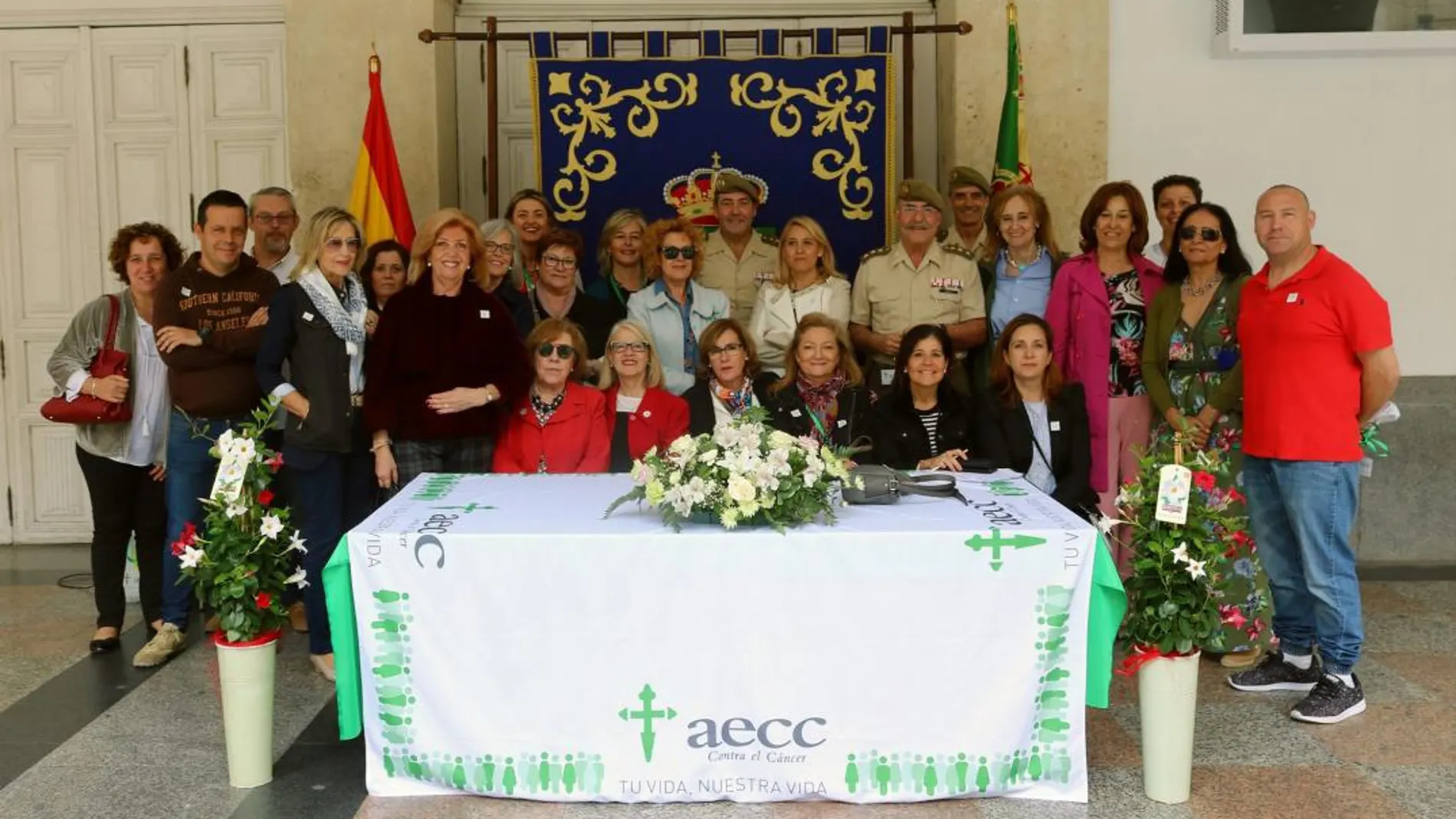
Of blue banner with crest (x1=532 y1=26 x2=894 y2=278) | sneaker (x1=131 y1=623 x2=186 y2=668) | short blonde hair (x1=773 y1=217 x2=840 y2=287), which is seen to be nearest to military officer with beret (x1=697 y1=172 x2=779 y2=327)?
short blonde hair (x1=773 y1=217 x2=840 y2=287)

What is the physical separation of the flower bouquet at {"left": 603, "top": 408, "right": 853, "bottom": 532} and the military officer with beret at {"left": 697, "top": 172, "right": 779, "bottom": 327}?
217cm

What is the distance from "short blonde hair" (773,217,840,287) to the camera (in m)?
5.65

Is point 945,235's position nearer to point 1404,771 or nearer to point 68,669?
point 1404,771

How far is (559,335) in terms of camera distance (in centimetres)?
509

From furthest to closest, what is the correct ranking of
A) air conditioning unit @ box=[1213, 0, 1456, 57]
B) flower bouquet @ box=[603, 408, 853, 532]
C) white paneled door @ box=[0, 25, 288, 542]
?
1. white paneled door @ box=[0, 25, 288, 542]
2. air conditioning unit @ box=[1213, 0, 1456, 57]
3. flower bouquet @ box=[603, 408, 853, 532]

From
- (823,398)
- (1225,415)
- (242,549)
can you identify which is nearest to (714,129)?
(823,398)

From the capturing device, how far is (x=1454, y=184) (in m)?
6.73

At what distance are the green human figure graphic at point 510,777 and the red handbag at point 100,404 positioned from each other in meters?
2.27

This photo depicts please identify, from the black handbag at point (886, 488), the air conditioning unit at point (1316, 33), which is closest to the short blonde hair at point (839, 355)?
the black handbag at point (886, 488)

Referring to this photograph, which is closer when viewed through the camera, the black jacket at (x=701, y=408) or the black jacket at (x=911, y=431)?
the black jacket at (x=911, y=431)

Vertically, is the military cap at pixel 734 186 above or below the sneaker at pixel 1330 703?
above

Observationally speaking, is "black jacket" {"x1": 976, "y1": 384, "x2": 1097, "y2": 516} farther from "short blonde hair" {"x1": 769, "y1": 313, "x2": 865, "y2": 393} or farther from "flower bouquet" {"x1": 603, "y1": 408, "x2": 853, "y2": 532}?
"flower bouquet" {"x1": 603, "y1": 408, "x2": 853, "y2": 532}

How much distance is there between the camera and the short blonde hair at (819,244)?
5.65 meters

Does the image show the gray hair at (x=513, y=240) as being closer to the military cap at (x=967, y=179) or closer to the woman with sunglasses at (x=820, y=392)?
the woman with sunglasses at (x=820, y=392)
